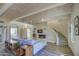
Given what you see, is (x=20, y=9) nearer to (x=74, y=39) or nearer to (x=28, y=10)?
(x=28, y=10)

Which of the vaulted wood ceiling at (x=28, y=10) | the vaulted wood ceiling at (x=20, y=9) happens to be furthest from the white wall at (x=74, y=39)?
the vaulted wood ceiling at (x=20, y=9)

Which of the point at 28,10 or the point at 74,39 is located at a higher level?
the point at 28,10

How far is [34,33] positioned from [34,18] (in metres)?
0.27

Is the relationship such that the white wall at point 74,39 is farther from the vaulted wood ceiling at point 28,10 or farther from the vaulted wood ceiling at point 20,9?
the vaulted wood ceiling at point 20,9

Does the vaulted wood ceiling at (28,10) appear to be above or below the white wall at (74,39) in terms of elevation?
above

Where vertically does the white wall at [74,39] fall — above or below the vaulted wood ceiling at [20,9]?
below

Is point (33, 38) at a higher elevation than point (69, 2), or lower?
lower

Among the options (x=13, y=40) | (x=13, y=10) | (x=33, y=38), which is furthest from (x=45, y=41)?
(x=13, y=10)

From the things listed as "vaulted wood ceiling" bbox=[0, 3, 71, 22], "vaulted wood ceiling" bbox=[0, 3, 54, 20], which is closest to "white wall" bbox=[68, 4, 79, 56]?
"vaulted wood ceiling" bbox=[0, 3, 71, 22]

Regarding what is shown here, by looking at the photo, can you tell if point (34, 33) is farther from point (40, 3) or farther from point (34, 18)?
point (40, 3)

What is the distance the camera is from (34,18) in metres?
2.22

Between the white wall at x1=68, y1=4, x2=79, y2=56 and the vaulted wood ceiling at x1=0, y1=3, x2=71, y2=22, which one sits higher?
the vaulted wood ceiling at x1=0, y1=3, x2=71, y2=22

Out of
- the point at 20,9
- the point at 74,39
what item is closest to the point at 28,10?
the point at 20,9

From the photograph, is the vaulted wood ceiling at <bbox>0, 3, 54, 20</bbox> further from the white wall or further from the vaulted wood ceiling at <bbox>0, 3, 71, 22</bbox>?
the white wall
